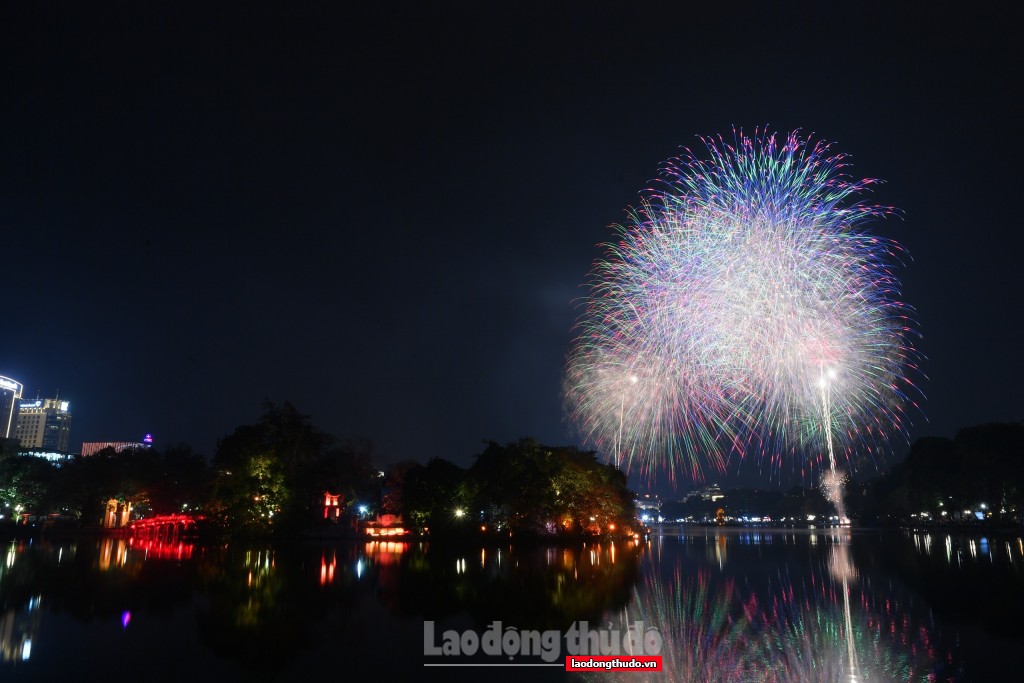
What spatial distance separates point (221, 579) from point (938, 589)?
24.9 meters

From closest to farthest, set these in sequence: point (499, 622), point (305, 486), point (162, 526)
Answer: point (499, 622), point (305, 486), point (162, 526)

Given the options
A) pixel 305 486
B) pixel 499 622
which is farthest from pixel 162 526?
pixel 499 622

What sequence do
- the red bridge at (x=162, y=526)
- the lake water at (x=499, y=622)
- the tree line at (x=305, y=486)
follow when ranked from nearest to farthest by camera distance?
the lake water at (x=499, y=622) → the tree line at (x=305, y=486) → the red bridge at (x=162, y=526)

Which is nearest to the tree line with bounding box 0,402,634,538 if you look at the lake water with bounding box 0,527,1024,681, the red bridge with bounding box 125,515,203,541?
the red bridge with bounding box 125,515,203,541

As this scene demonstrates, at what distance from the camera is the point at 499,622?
49.5 ft

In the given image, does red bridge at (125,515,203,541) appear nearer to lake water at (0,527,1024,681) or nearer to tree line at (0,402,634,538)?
tree line at (0,402,634,538)

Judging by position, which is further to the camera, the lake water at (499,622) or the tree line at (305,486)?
the tree line at (305,486)

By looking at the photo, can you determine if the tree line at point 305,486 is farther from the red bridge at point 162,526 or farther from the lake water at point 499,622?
the lake water at point 499,622

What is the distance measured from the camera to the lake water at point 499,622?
11055mm

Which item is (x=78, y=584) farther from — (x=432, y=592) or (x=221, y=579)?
(x=432, y=592)

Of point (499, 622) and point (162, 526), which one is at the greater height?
point (499, 622)

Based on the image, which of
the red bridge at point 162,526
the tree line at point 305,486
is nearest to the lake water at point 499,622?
the tree line at point 305,486

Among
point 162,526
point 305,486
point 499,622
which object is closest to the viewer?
point 499,622

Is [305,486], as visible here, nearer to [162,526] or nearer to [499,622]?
[162,526]
